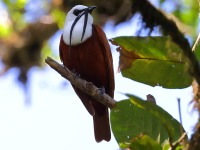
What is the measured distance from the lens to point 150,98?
2.54 m

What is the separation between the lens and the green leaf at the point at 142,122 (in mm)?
2150

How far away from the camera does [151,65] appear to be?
8.06 feet

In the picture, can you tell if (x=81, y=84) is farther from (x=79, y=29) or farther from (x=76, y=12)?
(x=76, y=12)

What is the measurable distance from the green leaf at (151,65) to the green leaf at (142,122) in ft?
0.53

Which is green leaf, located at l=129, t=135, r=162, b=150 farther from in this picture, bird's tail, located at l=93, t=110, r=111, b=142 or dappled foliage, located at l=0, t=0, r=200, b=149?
bird's tail, located at l=93, t=110, r=111, b=142

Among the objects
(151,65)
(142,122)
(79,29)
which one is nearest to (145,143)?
(142,122)

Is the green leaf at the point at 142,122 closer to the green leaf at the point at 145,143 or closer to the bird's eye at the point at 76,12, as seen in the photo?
the green leaf at the point at 145,143

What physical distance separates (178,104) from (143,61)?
20.2 inches

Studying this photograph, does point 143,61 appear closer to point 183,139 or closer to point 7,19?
point 183,139

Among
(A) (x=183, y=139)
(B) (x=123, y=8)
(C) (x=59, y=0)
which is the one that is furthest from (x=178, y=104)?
(C) (x=59, y=0)

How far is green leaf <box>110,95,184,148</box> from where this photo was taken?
7.06 ft

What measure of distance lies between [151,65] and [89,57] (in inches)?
72.8

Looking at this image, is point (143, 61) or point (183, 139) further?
point (143, 61)

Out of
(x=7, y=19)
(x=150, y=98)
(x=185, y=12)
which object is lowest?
(x=150, y=98)
